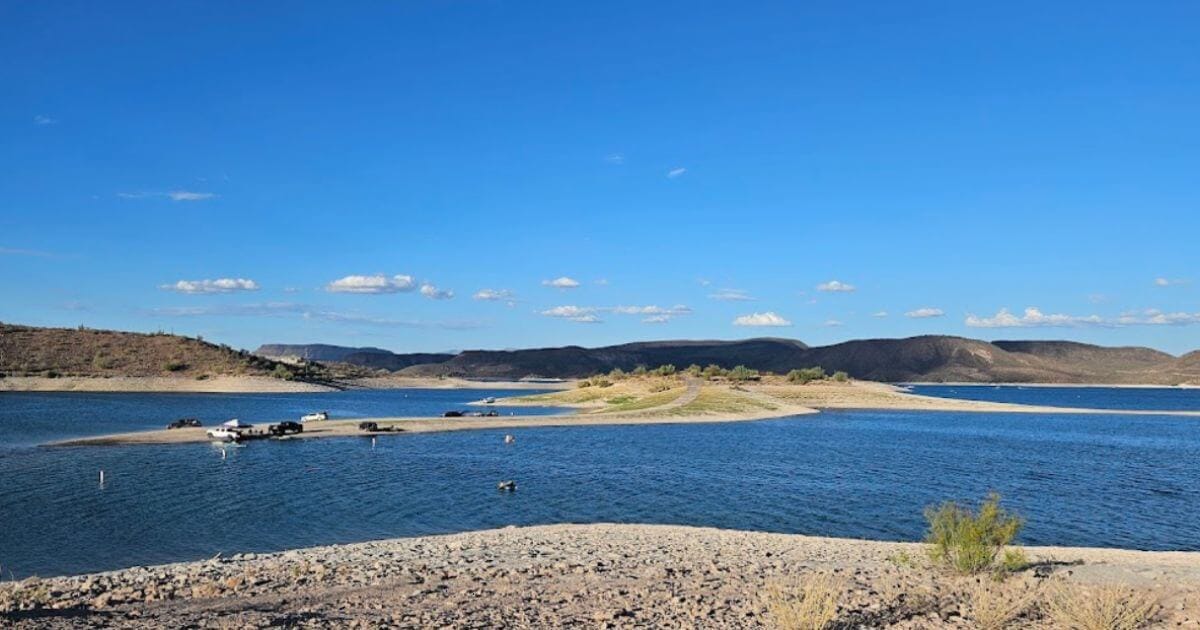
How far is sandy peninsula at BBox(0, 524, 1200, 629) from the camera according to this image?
13.1 m

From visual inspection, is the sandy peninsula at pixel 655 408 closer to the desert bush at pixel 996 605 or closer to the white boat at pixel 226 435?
the white boat at pixel 226 435

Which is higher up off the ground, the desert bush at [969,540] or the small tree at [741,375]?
the small tree at [741,375]

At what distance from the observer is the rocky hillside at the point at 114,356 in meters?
147

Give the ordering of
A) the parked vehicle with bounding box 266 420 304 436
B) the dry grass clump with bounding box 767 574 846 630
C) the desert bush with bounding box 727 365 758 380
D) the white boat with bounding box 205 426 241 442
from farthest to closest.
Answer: the desert bush with bounding box 727 365 758 380 < the parked vehicle with bounding box 266 420 304 436 < the white boat with bounding box 205 426 241 442 < the dry grass clump with bounding box 767 574 846 630

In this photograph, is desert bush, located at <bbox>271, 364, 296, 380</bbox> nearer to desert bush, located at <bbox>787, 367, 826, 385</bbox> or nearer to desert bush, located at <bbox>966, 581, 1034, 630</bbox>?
desert bush, located at <bbox>787, 367, 826, 385</bbox>

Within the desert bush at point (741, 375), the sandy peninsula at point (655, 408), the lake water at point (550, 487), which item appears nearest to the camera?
the lake water at point (550, 487)

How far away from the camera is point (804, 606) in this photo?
41.3 ft

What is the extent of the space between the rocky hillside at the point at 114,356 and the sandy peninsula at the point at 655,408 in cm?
6968

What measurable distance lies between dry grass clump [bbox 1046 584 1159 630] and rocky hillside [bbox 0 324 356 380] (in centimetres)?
15640

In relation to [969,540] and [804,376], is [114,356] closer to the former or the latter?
[804,376]

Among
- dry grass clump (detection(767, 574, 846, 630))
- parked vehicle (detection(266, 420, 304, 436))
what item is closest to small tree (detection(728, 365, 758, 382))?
parked vehicle (detection(266, 420, 304, 436))

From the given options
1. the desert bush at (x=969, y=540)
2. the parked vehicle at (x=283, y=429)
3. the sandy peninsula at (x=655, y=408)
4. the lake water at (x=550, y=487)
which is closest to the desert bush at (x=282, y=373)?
the sandy peninsula at (x=655, y=408)

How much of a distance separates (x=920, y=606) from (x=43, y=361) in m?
168

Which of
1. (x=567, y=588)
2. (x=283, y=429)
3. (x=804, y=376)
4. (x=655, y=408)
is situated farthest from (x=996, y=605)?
(x=804, y=376)
